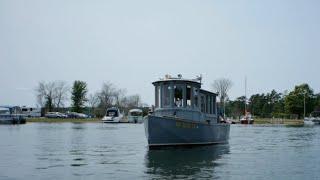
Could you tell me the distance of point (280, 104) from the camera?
153875 millimetres

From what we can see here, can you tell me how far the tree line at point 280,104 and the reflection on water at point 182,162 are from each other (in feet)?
369

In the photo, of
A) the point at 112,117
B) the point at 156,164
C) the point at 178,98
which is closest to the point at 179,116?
the point at 178,98

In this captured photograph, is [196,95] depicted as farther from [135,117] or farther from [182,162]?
[135,117]

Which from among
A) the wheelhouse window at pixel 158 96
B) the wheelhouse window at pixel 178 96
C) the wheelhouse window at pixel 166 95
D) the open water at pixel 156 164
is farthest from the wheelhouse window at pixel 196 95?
the open water at pixel 156 164

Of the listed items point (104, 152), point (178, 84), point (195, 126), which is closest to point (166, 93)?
point (178, 84)

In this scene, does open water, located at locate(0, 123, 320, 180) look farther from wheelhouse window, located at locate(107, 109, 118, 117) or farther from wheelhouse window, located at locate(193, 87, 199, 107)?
wheelhouse window, located at locate(107, 109, 118, 117)

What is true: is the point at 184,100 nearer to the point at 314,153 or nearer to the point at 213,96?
the point at 213,96

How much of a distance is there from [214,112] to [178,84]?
6.45 metres

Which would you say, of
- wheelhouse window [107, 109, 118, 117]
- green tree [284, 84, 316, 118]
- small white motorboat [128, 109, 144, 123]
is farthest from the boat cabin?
green tree [284, 84, 316, 118]

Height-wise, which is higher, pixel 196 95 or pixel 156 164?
pixel 196 95

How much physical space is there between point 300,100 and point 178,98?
113 metres

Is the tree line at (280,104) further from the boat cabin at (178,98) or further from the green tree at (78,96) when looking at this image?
the boat cabin at (178,98)

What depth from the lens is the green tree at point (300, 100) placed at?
138500mm

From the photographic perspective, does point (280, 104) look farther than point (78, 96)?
Yes
